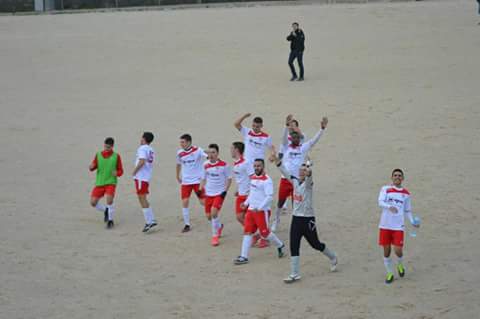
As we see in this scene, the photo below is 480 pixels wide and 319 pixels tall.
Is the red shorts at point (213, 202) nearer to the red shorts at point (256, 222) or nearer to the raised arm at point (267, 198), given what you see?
the red shorts at point (256, 222)

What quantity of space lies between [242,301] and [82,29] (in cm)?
2895

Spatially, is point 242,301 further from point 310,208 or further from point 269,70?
point 269,70


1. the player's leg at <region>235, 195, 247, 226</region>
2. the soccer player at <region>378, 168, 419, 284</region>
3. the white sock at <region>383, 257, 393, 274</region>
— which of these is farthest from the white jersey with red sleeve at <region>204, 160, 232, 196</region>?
the white sock at <region>383, 257, 393, 274</region>

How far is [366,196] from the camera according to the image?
16.7 m

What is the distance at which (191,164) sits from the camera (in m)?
14.9

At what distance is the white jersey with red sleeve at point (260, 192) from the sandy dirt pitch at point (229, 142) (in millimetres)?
1029

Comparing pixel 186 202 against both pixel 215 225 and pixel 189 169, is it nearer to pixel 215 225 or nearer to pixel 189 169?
A: pixel 189 169

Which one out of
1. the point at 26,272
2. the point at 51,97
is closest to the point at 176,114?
the point at 51,97

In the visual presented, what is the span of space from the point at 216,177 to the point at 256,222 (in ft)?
5.13

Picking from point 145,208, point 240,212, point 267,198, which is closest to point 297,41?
point 145,208

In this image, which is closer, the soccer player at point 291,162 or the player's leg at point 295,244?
the player's leg at point 295,244

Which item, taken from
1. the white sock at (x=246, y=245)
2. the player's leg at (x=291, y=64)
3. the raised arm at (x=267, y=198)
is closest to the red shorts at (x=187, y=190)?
the white sock at (x=246, y=245)

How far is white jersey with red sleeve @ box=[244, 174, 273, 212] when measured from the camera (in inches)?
509

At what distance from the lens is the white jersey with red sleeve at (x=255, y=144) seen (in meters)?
15.3
